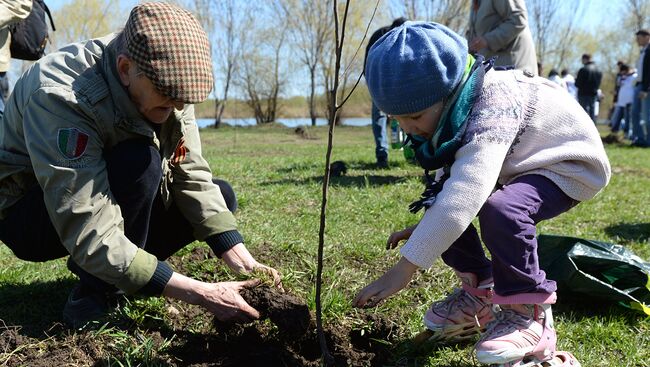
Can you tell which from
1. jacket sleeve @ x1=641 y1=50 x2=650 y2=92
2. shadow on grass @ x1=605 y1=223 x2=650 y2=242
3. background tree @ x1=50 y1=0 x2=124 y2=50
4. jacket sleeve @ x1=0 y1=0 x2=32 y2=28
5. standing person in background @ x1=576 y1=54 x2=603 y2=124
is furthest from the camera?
background tree @ x1=50 y1=0 x2=124 y2=50

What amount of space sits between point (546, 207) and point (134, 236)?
1553 mm

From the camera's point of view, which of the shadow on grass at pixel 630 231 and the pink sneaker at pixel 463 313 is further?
the shadow on grass at pixel 630 231

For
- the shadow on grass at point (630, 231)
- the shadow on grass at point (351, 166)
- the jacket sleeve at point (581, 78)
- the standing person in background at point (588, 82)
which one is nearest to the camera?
the shadow on grass at point (630, 231)

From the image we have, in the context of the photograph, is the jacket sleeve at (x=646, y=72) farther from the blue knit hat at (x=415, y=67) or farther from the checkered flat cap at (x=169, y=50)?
the checkered flat cap at (x=169, y=50)

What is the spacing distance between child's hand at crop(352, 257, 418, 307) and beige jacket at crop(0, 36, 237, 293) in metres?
0.74

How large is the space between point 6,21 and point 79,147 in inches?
79.4

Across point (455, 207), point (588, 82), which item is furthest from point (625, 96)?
point (455, 207)

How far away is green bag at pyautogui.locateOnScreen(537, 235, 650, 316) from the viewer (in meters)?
2.54

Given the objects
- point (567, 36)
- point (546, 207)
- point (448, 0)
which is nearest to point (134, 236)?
point (546, 207)

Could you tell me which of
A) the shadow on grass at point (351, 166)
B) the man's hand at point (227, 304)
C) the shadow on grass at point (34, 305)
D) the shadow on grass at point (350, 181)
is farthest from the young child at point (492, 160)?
the shadow on grass at point (351, 166)

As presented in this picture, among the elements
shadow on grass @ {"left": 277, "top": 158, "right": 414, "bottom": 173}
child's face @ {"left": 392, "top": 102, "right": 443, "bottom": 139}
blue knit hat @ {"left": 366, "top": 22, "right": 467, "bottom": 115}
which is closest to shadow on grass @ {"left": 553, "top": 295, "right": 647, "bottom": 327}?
child's face @ {"left": 392, "top": 102, "right": 443, "bottom": 139}

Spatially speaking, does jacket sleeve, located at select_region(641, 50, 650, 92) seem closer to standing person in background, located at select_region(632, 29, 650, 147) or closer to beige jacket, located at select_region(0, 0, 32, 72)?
standing person in background, located at select_region(632, 29, 650, 147)

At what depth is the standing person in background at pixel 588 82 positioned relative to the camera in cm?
1400

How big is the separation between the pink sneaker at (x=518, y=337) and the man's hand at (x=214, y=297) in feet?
2.71
